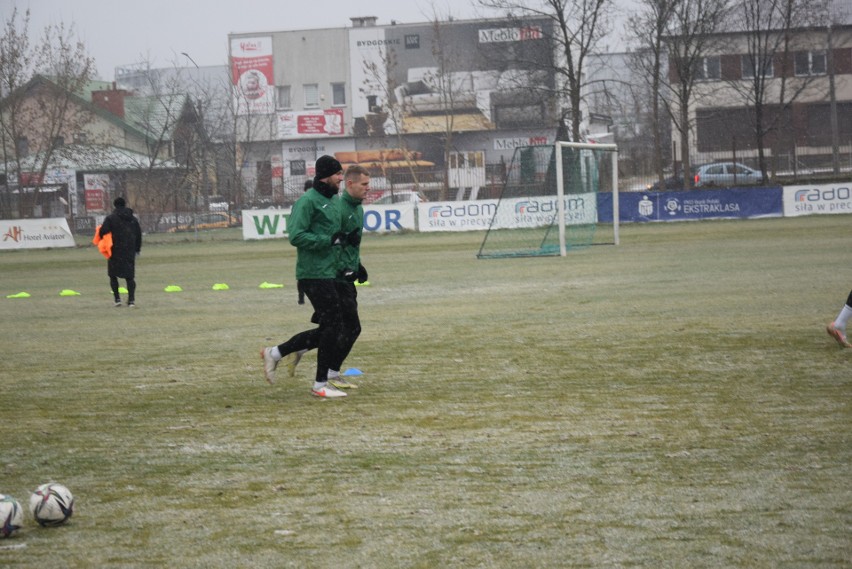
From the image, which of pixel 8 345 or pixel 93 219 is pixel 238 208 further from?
pixel 8 345

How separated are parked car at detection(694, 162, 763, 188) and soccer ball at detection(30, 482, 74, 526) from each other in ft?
144

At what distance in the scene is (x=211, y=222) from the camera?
160 ft

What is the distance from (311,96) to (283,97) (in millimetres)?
2011

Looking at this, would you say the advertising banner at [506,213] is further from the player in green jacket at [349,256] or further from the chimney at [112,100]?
the chimney at [112,100]

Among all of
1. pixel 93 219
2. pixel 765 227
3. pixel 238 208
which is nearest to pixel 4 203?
pixel 93 219

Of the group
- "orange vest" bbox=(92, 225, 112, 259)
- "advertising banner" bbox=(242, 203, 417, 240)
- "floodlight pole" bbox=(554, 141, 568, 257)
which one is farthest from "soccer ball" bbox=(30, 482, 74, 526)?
"advertising banner" bbox=(242, 203, 417, 240)

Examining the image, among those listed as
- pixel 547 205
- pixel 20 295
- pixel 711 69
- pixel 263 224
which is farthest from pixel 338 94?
pixel 20 295

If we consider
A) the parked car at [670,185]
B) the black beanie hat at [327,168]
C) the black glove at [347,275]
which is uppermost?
the black beanie hat at [327,168]

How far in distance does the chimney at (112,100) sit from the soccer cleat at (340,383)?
2794 inches

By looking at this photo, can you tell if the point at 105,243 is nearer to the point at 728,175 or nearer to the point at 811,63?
the point at 728,175

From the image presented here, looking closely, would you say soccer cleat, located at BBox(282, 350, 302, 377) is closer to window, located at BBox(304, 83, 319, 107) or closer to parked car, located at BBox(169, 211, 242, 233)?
parked car, located at BBox(169, 211, 242, 233)

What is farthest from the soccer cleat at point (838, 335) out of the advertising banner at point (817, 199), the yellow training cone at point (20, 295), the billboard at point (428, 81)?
the billboard at point (428, 81)

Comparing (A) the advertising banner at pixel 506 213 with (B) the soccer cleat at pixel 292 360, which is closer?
(B) the soccer cleat at pixel 292 360

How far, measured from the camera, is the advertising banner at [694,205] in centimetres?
4181
